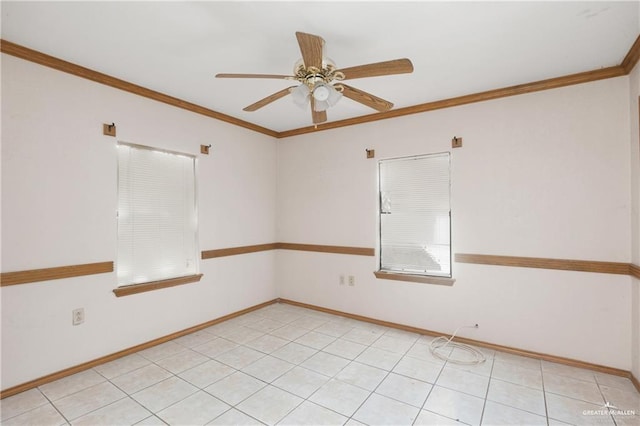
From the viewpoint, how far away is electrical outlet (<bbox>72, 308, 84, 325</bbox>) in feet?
8.63

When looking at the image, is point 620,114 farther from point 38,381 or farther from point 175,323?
point 38,381

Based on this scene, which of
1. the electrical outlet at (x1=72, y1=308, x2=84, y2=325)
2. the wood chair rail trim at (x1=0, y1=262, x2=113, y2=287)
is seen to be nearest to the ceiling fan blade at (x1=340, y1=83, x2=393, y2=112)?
the wood chair rail trim at (x1=0, y1=262, x2=113, y2=287)

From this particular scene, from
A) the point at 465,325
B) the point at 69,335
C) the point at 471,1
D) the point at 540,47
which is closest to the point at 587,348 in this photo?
the point at 465,325

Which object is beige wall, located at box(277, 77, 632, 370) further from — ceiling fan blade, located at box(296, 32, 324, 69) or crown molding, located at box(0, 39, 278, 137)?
ceiling fan blade, located at box(296, 32, 324, 69)

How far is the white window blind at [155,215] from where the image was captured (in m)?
3.03

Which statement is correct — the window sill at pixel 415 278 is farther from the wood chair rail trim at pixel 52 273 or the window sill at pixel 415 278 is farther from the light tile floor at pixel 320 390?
the wood chair rail trim at pixel 52 273

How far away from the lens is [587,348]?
273 centimetres

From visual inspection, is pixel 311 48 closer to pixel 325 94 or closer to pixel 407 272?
pixel 325 94

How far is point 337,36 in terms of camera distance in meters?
2.18

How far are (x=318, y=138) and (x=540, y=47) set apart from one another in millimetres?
2699

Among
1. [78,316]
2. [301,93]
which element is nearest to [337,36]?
[301,93]

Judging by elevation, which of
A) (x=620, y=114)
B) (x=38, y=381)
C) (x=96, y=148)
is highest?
(x=620, y=114)

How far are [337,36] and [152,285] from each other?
2.93m

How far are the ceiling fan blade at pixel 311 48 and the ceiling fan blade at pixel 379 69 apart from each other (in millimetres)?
188
